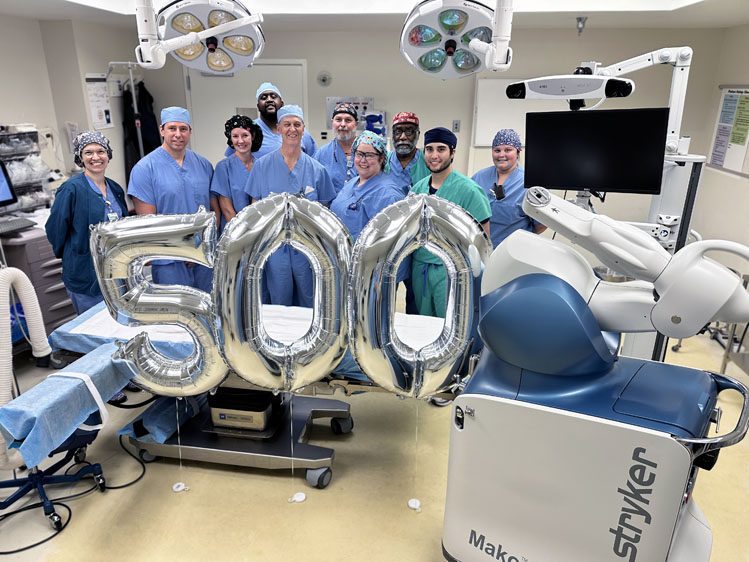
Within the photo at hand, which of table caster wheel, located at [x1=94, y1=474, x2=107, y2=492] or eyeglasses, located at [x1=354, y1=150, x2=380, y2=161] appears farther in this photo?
eyeglasses, located at [x1=354, y1=150, x2=380, y2=161]

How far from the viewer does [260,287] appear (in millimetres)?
1494

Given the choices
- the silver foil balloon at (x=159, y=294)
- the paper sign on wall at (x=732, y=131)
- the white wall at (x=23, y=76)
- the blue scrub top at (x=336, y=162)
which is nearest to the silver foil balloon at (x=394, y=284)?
the silver foil balloon at (x=159, y=294)

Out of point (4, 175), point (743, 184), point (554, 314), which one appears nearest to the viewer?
point (554, 314)

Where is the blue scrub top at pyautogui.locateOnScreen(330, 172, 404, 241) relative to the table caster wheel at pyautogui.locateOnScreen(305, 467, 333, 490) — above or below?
above

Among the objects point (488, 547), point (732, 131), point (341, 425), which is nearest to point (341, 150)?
point (341, 425)

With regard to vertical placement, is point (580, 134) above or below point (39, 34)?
below

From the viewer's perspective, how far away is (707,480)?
94.6 inches

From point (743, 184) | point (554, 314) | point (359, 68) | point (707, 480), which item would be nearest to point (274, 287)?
point (554, 314)

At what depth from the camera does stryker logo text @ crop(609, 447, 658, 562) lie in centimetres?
135

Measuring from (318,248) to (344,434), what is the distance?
1.48 metres

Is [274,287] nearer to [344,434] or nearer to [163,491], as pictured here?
[344,434]

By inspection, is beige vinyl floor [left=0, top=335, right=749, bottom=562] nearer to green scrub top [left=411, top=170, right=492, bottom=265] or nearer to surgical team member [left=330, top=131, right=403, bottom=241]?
green scrub top [left=411, top=170, right=492, bottom=265]

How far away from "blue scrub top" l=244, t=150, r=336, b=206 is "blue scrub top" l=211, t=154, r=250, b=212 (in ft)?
0.36

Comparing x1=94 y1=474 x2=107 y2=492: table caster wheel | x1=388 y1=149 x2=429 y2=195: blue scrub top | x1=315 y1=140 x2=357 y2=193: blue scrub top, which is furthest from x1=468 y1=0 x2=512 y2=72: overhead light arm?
x1=94 y1=474 x2=107 y2=492: table caster wheel
